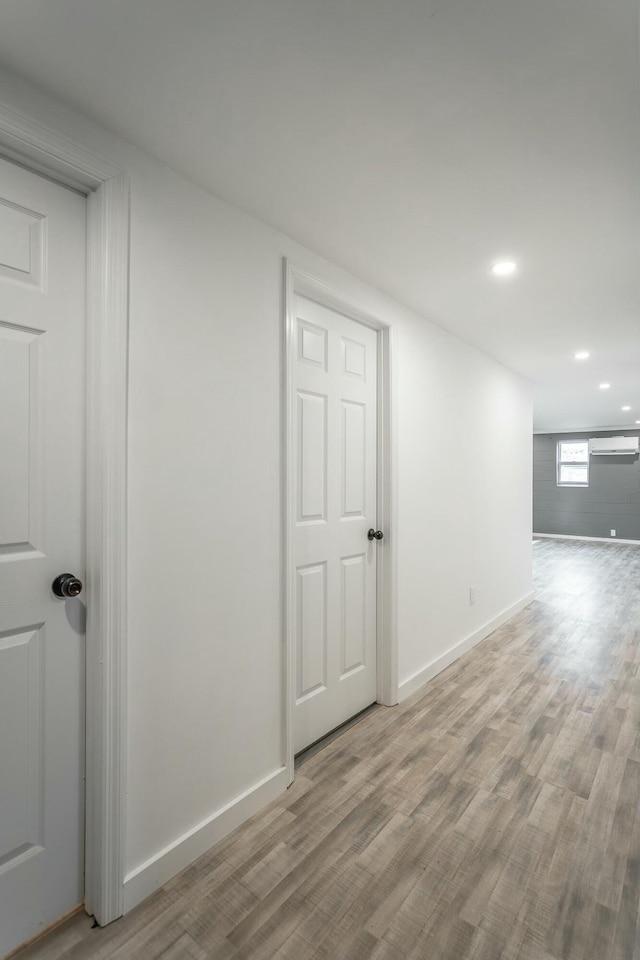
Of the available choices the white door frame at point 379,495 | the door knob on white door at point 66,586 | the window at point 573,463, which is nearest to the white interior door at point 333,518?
the white door frame at point 379,495

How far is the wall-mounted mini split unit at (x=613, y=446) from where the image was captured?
10.0 meters

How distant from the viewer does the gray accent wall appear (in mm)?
10125

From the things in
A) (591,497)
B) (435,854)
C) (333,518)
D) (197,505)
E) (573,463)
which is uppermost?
(573,463)

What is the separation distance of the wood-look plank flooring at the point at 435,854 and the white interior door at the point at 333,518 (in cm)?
26

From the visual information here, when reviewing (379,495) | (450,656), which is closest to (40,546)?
(379,495)

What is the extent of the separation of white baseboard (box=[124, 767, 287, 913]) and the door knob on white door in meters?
0.89

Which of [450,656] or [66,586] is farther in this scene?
[450,656]

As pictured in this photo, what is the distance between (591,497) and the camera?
10.5 metres

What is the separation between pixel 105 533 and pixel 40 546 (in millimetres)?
173

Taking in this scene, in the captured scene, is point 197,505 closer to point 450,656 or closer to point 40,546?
point 40,546

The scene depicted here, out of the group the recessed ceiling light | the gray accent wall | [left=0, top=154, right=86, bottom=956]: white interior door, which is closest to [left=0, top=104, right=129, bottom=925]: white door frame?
[left=0, top=154, right=86, bottom=956]: white interior door

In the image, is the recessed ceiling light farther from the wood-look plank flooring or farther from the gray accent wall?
the gray accent wall

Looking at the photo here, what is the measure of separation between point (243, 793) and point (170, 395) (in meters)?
1.52

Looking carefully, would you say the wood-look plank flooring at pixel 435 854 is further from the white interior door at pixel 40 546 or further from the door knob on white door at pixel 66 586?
the door knob on white door at pixel 66 586
